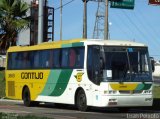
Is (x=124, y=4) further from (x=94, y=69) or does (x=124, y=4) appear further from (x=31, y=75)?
(x=94, y=69)

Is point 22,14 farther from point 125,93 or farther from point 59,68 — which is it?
point 125,93

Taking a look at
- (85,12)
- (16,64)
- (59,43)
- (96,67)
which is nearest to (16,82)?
(16,64)

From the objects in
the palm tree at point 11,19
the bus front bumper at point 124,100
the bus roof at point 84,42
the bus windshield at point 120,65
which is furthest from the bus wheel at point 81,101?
the palm tree at point 11,19

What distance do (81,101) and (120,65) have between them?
7.89 feet

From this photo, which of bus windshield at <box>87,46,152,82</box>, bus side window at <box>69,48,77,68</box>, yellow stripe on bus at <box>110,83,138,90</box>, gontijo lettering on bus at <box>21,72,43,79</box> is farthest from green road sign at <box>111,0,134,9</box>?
yellow stripe on bus at <box>110,83,138,90</box>

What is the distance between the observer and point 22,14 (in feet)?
149

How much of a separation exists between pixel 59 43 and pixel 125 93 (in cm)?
493

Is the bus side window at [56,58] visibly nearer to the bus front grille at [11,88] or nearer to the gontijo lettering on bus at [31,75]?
the gontijo lettering on bus at [31,75]

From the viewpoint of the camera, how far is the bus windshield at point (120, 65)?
23250 mm

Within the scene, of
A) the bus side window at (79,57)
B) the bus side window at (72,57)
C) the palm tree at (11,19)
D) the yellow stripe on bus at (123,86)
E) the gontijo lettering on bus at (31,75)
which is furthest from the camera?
the palm tree at (11,19)

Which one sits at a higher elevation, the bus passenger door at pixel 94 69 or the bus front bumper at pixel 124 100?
the bus passenger door at pixel 94 69

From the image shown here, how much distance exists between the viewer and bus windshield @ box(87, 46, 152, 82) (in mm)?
23250

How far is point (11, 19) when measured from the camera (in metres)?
44.6

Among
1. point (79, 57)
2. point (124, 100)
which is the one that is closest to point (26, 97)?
point (79, 57)
